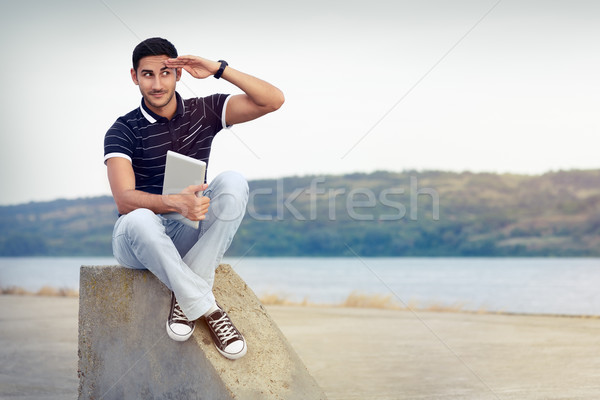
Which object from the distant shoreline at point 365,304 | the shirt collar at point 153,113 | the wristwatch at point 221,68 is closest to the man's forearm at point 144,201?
the shirt collar at point 153,113

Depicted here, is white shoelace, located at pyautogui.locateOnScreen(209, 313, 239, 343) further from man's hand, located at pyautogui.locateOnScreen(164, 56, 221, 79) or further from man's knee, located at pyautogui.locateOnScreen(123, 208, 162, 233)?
man's hand, located at pyautogui.locateOnScreen(164, 56, 221, 79)

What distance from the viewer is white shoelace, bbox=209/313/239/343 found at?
10.9 feet

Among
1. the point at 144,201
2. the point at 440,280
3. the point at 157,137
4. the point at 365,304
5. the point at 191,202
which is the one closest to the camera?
the point at 191,202

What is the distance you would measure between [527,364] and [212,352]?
9.08ft

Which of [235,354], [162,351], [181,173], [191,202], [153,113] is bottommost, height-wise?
[162,351]

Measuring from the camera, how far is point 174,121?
350cm

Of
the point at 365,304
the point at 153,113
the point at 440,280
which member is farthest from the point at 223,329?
the point at 440,280

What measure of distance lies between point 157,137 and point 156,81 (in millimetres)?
281

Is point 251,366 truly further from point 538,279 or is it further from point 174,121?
point 538,279

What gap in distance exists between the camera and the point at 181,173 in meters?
3.16

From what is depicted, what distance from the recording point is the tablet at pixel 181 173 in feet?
10.2

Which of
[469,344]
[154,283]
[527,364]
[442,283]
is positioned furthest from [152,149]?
[442,283]

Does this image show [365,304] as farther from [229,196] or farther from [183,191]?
[183,191]

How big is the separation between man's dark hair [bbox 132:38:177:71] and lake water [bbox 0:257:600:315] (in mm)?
6661
